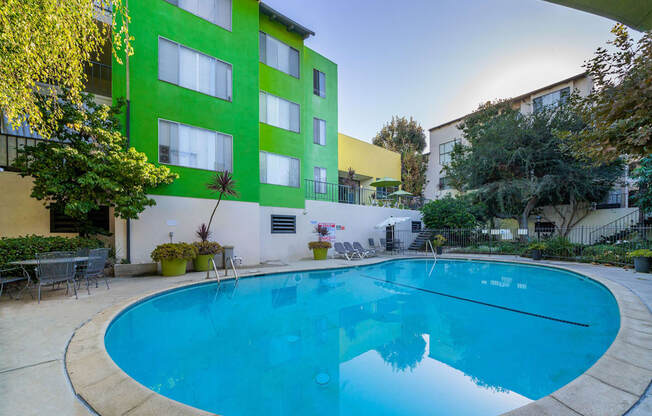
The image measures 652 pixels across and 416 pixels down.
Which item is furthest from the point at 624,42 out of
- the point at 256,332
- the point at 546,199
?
the point at 546,199

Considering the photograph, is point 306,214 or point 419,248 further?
point 419,248

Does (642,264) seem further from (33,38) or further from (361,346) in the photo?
(33,38)

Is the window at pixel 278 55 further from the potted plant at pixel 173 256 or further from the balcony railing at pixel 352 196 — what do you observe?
the potted plant at pixel 173 256

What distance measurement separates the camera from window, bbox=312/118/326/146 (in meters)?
15.5

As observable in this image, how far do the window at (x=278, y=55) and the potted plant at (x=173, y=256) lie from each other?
8921 millimetres

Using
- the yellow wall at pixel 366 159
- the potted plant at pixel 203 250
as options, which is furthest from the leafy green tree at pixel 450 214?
the potted plant at pixel 203 250

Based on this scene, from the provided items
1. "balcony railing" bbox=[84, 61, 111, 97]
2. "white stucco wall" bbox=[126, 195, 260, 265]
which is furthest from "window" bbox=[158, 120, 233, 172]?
"balcony railing" bbox=[84, 61, 111, 97]

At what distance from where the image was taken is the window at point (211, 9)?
31.6 feet

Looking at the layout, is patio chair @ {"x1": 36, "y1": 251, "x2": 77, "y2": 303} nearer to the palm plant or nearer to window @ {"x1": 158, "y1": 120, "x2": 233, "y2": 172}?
the palm plant

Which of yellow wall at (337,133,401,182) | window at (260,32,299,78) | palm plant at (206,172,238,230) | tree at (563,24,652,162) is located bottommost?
palm plant at (206,172,238,230)

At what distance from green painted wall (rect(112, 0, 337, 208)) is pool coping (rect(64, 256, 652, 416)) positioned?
6842 millimetres

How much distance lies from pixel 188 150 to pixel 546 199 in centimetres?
2113

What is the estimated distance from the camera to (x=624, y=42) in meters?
4.51

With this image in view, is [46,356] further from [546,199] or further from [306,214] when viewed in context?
[546,199]
